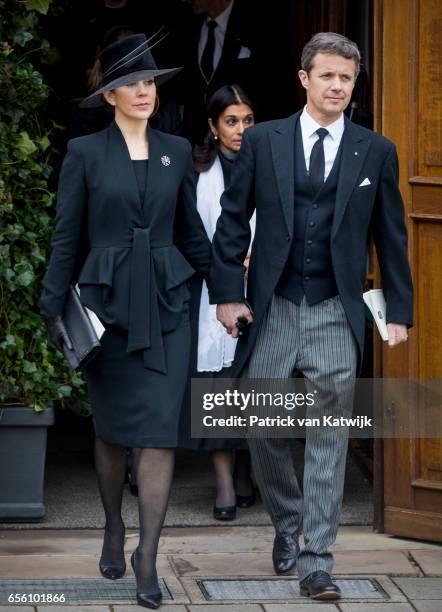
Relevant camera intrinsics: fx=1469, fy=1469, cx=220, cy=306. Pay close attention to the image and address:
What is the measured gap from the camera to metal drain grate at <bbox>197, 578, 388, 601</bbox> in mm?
5223

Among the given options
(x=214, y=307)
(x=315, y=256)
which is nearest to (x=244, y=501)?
(x=214, y=307)

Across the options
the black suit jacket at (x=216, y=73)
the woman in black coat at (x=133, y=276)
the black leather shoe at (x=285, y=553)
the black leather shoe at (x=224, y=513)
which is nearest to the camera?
the woman in black coat at (x=133, y=276)

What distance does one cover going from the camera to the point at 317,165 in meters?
5.23

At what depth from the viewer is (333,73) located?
517 centimetres

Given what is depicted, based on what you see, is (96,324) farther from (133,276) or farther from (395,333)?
(395,333)

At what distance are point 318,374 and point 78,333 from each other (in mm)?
866

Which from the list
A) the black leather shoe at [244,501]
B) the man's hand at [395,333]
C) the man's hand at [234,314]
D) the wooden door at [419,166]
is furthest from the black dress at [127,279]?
the black leather shoe at [244,501]

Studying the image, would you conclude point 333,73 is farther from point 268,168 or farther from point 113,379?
point 113,379

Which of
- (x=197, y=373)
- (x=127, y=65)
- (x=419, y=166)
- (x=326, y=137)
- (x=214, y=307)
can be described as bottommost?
(x=197, y=373)

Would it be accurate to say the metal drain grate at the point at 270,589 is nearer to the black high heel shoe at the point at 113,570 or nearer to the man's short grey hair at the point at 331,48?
the black high heel shoe at the point at 113,570

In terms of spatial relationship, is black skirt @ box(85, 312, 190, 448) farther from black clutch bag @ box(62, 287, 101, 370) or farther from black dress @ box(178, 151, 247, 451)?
black dress @ box(178, 151, 247, 451)

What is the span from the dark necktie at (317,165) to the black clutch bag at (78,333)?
928 mm

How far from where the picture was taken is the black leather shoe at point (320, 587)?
5.13 meters

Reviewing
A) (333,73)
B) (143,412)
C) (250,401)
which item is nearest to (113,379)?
(143,412)
